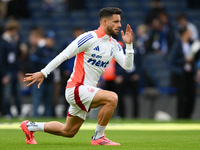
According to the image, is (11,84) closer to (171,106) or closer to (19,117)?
(19,117)

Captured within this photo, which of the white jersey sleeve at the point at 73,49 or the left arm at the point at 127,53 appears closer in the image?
the white jersey sleeve at the point at 73,49

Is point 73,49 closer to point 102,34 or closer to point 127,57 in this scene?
point 102,34

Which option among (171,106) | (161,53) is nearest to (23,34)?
(161,53)

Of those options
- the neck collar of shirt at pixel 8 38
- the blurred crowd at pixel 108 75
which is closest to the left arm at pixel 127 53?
the blurred crowd at pixel 108 75

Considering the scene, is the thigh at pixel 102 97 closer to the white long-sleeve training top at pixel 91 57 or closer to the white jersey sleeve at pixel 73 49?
the white long-sleeve training top at pixel 91 57

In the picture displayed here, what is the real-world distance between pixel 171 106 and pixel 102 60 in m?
9.98

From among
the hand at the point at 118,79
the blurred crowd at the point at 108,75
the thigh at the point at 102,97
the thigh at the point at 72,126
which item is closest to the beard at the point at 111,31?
the thigh at the point at 102,97

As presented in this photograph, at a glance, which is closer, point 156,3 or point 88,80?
point 88,80

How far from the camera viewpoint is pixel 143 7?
74.1 feet

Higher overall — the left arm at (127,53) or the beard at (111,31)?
the beard at (111,31)

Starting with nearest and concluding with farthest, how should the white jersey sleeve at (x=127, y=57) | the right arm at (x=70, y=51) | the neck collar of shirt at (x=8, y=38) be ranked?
the right arm at (x=70, y=51), the white jersey sleeve at (x=127, y=57), the neck collar of shirt at (x=8, y=38)

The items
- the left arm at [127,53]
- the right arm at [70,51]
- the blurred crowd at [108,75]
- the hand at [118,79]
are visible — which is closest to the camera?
the right arm at [70,51]

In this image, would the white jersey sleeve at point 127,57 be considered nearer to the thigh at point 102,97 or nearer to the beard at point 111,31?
the beard at point 111,31

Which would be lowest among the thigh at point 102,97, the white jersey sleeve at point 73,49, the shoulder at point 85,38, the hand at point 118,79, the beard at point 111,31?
the hand at point 118,79
